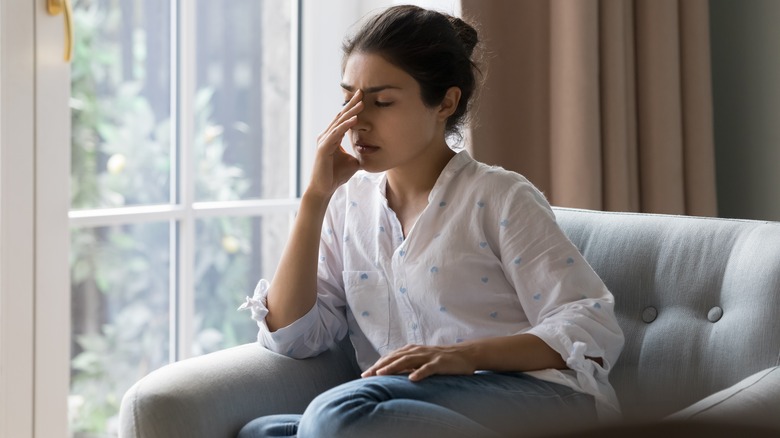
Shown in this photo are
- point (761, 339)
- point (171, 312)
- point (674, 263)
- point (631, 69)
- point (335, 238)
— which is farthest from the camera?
point (631, 69)

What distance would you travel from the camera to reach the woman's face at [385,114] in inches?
60.3

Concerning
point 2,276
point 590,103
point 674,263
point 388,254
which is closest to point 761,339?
point 674,263

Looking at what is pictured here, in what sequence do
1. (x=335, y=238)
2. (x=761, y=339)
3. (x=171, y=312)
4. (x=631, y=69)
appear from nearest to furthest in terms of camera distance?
(x=761, y=339) < (x=335, y=238) < (x=171, y=312) < (x=631, y=69)

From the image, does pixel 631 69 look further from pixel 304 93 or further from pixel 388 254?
pixel 388 254

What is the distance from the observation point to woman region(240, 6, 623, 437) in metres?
1.35

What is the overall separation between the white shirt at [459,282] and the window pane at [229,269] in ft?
2.44

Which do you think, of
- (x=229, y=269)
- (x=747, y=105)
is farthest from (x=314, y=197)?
(x=747, y=105)

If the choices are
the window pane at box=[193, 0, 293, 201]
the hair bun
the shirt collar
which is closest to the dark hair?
the hair bun

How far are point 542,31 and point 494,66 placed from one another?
0.15 metres

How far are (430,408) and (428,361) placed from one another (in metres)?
0.16

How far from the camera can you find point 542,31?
2.36 meters

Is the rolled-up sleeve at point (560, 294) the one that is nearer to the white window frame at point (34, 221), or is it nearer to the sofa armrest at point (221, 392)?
the sofa armrest at point (221, 392)

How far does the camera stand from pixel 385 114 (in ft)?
5.05

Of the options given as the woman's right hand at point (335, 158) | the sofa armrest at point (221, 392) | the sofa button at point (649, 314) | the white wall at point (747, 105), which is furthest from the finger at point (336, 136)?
the white wall at point (747, 105)
